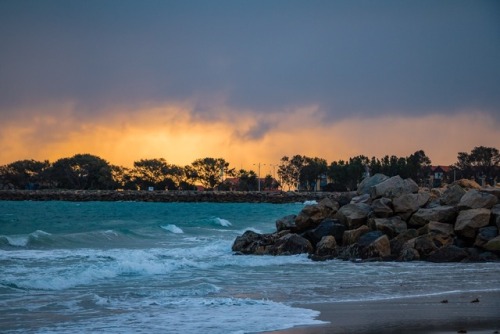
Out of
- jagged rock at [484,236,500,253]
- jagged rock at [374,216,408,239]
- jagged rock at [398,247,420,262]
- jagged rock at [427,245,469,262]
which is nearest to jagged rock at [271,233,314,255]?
jagged rock at [374,216,408,239]

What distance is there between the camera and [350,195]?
92.8ft

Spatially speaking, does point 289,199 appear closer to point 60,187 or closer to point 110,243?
point 60,187

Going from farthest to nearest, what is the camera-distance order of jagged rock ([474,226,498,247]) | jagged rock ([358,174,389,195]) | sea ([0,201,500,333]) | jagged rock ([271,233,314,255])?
1. jagged rock ([358,174,389,195])
2. jagged rock ([271,233,314,255])
3. jagged rock ([474,226,498,247])
4. sea ([0,201,500,333])

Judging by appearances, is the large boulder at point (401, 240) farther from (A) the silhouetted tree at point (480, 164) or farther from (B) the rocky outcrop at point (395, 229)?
(A) the silhouetted tree at point (480, 164)

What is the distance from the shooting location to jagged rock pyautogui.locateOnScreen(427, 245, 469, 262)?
2038 cm

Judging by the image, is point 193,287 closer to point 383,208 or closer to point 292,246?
point 292,246

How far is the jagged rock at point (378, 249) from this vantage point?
21.1 metres

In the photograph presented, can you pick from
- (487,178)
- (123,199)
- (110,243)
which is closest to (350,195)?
(110,243)

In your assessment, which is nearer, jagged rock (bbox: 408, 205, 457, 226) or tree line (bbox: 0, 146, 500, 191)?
jagged rock (bbox: 408, 205, 457, 226)

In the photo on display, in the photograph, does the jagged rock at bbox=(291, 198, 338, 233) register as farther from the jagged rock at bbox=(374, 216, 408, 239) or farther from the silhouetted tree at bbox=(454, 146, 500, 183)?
the silhouetted tree at bbox=(454, 146, 500, 183)

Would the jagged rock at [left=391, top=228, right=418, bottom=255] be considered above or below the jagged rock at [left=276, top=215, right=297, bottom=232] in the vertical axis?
below

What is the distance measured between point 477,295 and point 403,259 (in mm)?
7027

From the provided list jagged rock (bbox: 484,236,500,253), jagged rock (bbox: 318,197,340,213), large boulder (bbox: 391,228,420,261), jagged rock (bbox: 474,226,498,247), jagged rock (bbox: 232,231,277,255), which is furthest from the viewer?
jagged rock (bbox: 318,197,340,213)

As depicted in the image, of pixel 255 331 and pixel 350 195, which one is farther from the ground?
pixel 350 195
